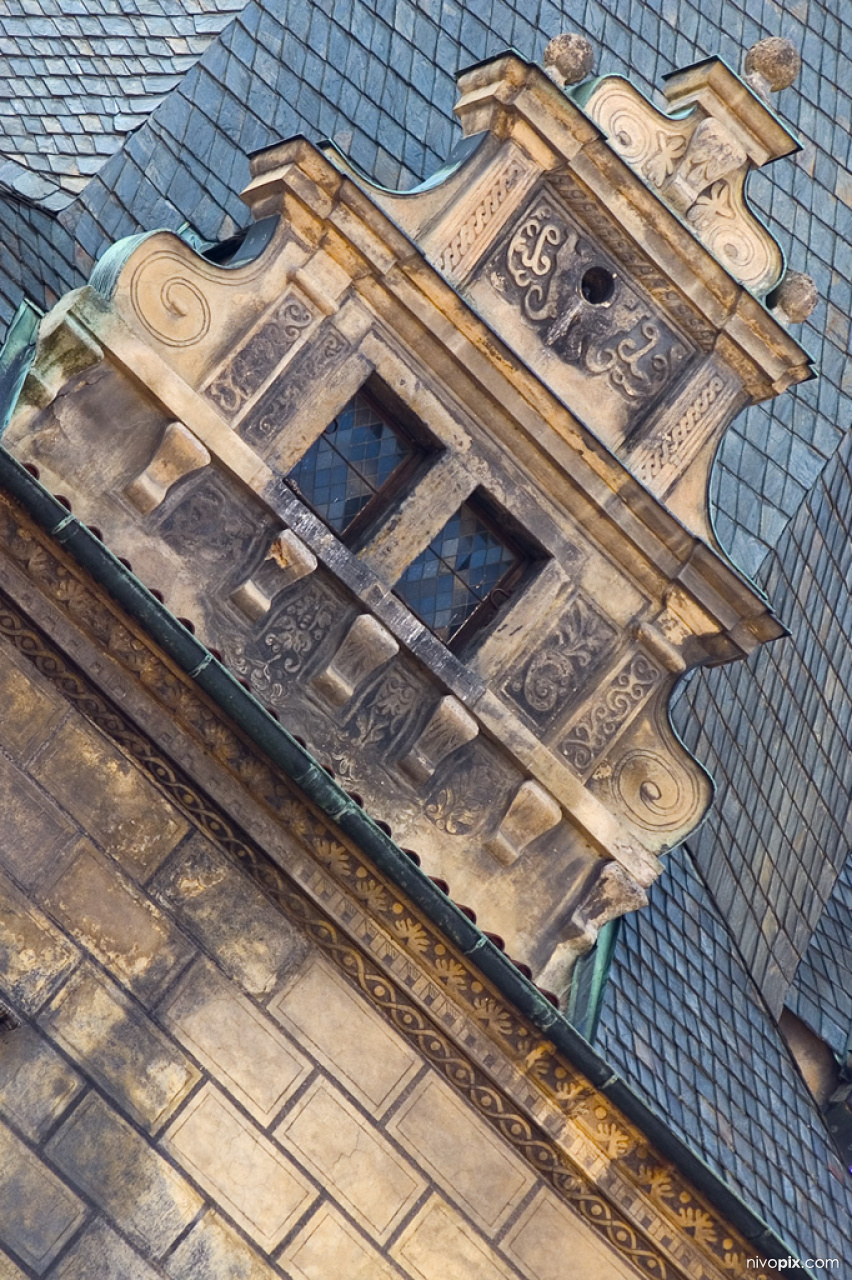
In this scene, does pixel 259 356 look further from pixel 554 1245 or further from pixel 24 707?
pixel 554 1245

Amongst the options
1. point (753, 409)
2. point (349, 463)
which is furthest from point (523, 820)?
point (753, 409)

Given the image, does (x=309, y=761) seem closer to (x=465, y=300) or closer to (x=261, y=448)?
(x=261, y=448)

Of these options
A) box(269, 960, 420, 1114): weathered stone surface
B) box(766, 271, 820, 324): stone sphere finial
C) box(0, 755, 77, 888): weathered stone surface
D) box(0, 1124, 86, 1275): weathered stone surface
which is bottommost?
box(0, 1124, 86, 1275): weathered stone surface

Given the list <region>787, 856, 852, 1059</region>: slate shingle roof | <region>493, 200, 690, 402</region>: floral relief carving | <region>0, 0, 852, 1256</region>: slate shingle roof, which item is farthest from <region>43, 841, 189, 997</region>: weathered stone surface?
<region>787, 856, 852, 1059</region>: slate shingle roof

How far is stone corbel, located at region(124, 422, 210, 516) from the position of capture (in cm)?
1254

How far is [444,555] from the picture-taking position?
1333 cm

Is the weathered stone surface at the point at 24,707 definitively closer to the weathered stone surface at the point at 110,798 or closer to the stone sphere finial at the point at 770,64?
the weathered stone surface at the point at 110,798

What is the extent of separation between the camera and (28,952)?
1139 centimetres

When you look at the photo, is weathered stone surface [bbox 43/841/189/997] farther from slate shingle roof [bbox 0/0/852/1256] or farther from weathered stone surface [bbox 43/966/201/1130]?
slate shingle roof [bbox 0/0/852/1256]

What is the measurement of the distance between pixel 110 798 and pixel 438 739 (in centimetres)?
182

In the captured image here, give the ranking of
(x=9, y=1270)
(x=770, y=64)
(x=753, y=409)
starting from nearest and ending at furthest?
(x=9, y=1270) → (x=770, y=64) → (x=753, y=409)

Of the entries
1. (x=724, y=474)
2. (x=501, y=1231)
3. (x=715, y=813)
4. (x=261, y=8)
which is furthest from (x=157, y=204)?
(x=501, y=1231)

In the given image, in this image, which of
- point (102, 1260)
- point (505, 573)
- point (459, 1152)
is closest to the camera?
point (102, 1260)

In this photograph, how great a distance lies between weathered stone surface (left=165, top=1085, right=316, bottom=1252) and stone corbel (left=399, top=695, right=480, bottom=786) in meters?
1.98
